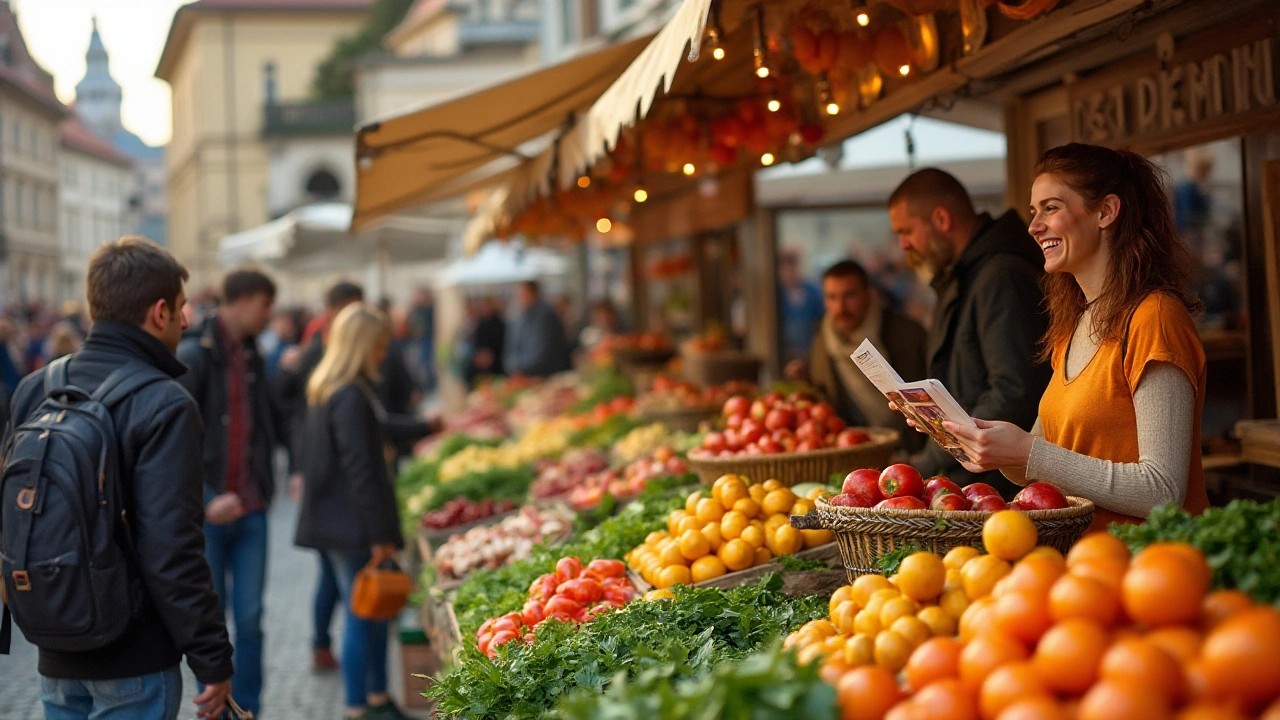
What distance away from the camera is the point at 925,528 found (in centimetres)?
295

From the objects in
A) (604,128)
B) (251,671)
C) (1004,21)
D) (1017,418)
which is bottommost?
(251,671)

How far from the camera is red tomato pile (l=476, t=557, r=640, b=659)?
3.77m

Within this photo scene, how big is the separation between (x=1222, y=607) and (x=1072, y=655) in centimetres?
26

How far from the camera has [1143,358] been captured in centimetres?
300

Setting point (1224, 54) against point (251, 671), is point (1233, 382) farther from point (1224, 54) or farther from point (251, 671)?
point (251, 671)

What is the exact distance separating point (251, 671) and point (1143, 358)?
4491 millimetres

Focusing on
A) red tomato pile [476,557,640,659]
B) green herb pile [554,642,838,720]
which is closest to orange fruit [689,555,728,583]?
red tomato pile [476,557,640,659]

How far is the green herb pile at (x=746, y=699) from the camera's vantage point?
79.3 inches

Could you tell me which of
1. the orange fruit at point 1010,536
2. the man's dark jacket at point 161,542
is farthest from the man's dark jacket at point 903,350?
the man's dark jacket at point 161,542

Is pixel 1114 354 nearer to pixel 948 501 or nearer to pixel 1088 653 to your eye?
pixel 948 501

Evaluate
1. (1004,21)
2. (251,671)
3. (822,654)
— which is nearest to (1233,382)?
(1004,21)

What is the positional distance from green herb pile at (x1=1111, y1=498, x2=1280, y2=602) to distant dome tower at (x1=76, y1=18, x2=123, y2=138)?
141 metres

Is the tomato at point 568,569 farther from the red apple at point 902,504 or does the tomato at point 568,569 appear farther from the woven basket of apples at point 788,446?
the red apple at point 902,504

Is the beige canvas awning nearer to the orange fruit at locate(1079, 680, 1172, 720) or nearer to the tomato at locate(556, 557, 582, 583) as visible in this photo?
the tomato at locate(556, 557, 582, 583)
